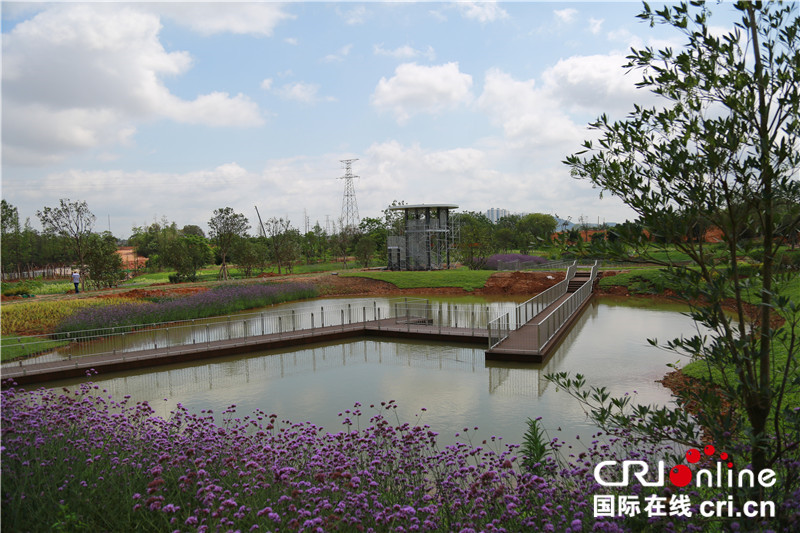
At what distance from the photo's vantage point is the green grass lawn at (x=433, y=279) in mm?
36719

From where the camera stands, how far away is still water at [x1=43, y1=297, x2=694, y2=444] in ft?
32.1

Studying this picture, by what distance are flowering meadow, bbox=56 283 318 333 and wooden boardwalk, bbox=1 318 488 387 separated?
11.1 ft

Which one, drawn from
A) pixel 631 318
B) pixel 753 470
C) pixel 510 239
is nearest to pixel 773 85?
pixel 753 470

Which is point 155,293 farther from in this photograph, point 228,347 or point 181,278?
point 228,347

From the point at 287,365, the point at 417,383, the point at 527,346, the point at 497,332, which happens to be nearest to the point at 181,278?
the point at 287,365

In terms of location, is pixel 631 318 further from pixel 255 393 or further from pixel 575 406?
pixel 255 393

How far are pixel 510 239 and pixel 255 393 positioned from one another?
63.5m

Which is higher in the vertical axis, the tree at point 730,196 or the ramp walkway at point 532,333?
the tree at point 730,196

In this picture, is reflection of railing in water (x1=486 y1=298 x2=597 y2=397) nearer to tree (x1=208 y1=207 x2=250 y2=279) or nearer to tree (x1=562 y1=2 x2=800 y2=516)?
tree (x1=562 y1=2 x2=800 y2=516)

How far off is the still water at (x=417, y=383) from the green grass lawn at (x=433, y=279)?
1822 cm

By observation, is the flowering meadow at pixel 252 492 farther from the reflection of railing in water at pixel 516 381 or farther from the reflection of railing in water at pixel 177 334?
the reflection of railing in water at pixel 177 334

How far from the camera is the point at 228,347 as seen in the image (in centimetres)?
1630

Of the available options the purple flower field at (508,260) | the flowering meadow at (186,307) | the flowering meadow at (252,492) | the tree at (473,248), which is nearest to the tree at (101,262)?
the flowering meadow at (186,307)

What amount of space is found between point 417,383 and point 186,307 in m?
14.6
